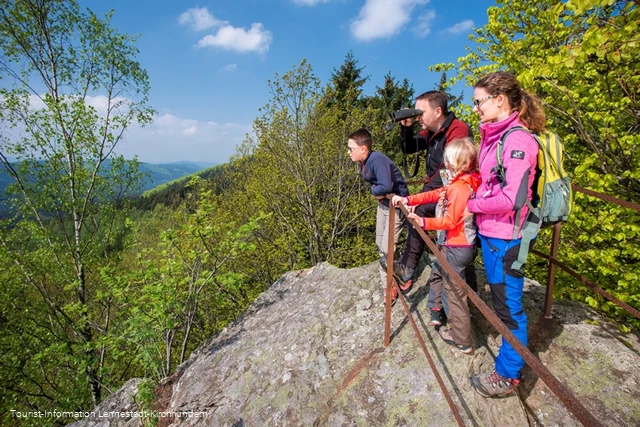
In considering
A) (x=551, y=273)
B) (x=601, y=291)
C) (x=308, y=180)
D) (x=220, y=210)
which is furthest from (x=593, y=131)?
(x=220, y=210)

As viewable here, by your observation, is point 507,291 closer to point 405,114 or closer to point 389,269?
point 389,269

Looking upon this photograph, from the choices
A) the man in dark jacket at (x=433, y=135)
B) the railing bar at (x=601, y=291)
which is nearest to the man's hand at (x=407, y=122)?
the man in dark jacket at (x=433, y=135)

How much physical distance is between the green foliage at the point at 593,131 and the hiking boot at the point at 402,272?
2175 mm

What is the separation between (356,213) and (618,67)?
9.50 m

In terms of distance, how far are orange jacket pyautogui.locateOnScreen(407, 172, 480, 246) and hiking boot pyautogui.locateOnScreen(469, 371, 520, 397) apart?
107 centimetres

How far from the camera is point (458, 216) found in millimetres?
2523

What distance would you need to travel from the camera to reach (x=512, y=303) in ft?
7.27

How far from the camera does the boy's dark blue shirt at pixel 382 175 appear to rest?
11.4ft

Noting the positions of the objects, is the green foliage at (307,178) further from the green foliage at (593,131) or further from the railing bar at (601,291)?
the railing bar at (601,291)

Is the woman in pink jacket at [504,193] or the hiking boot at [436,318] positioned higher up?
the woman in pink jacket at [504,193]

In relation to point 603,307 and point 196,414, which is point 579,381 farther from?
point 196,414

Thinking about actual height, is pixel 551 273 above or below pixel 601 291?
below

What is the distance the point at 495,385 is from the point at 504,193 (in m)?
1.52

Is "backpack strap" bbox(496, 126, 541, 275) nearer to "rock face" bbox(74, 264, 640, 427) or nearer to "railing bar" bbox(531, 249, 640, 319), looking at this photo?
"railing bar" bbox(531, 249, 640, 319)
